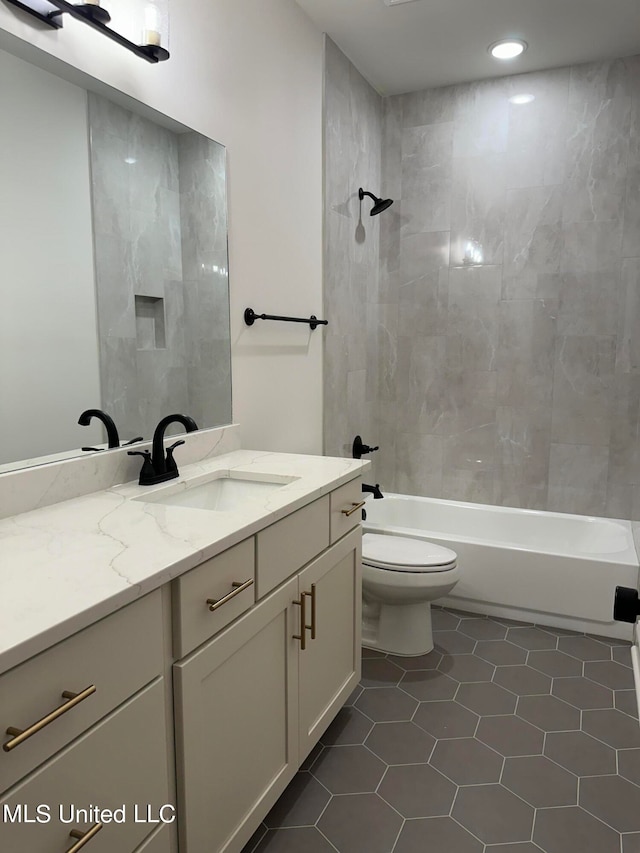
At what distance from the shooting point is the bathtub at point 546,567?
2.66 metres

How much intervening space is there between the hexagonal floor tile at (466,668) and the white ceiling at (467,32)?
2682mm

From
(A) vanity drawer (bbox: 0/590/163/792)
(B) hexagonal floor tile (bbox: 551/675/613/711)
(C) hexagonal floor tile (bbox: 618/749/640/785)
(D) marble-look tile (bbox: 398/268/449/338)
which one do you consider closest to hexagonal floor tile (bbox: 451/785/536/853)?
(C) hexagonal floor tile (bbox: 618/749/640/785)

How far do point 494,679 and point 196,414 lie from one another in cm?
150

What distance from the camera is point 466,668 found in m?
2.42

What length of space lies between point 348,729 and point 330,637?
1.39 feet

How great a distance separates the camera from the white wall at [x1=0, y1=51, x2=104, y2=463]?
54.3 inches

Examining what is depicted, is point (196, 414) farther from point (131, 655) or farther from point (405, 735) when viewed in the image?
point (405, 735)

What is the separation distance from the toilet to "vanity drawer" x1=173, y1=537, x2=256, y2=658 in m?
1.15

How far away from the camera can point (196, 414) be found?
206 centimetres

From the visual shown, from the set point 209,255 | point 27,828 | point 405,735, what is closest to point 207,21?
point 209,255

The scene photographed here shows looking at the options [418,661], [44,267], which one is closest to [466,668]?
[418,661]

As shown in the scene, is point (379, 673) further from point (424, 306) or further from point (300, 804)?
point (424, 306)

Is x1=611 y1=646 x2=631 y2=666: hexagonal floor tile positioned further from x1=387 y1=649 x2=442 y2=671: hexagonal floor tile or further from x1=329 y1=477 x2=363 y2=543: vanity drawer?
x1=329 y1=477 x2=363 y2=543: vanity drawer

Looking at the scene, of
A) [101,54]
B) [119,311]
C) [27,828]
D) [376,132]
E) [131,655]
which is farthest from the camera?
[376,132]
